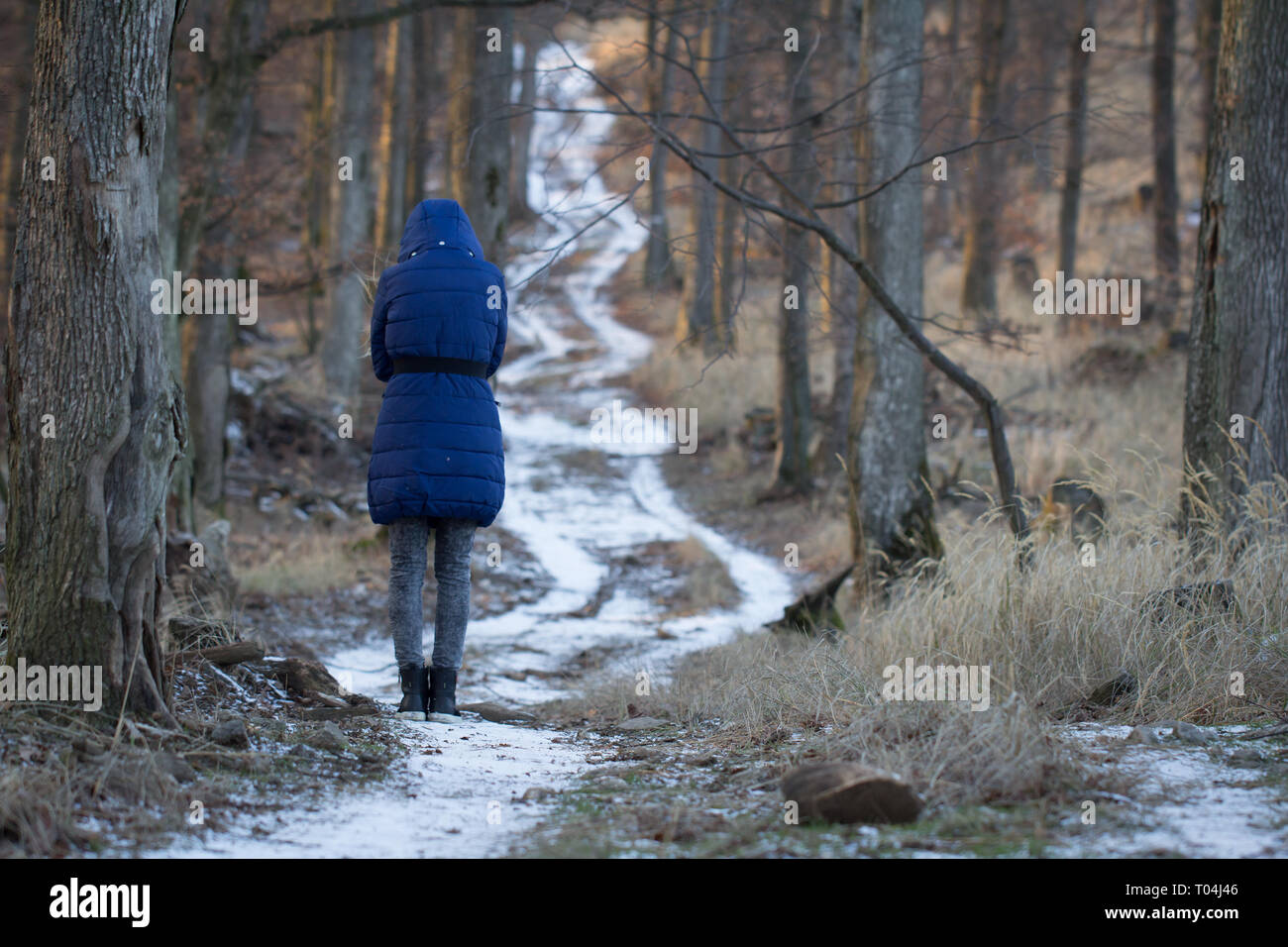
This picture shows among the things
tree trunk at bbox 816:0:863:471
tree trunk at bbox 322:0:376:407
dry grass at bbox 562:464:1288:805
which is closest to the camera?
dry grass at bbox 562:464:1288:805

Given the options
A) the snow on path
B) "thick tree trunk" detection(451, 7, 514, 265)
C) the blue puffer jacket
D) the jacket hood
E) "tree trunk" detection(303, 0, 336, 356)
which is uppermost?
"tree trunk" detection(303, 0, 336, 356)

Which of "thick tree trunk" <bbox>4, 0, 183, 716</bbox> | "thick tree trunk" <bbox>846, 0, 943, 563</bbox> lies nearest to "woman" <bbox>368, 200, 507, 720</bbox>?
"thick tree trunk" <bbox>4, 0, 183, 716</bbox>

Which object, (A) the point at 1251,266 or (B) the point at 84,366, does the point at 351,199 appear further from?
(B) the point at 84,366

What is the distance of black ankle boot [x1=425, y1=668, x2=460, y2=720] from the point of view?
188 inches

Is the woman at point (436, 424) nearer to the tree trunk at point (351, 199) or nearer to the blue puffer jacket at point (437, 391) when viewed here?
the blue puffer jacket at point (437, 391)

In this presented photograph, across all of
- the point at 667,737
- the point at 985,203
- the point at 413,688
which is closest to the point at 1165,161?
the point at 985,203

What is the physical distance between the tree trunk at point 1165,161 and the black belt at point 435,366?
553 inches

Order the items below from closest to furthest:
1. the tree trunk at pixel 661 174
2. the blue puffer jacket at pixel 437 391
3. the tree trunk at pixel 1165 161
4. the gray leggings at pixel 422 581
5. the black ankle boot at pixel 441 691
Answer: the blue puffer jacket at pixel 437 391 < the gray leggings at pixel 422 581 < the black ankle boot at pixel 441 691 < the tree trunk at pixel 661 174 < the tree trunk at pixel 1165 161

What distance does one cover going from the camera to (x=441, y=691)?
4.78m

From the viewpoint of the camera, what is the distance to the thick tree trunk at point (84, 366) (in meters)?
3.44

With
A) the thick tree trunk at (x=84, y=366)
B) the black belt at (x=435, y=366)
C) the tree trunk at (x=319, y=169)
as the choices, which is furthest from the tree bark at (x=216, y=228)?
the thick tree trunk at (x=84, y=366)

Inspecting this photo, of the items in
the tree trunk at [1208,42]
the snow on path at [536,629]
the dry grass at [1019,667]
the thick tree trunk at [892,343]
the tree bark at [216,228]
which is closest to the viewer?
the snow on path at [536,629]

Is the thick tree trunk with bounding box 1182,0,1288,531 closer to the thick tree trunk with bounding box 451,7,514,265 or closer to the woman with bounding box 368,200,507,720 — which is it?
the woman with bounding box 368,200,507,720
